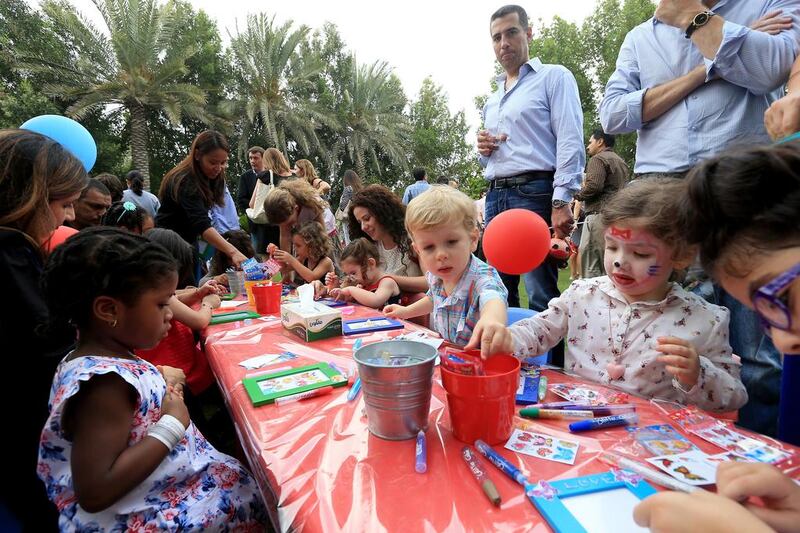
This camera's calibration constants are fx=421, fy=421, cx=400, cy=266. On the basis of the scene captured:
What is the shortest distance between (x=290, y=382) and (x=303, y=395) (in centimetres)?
12

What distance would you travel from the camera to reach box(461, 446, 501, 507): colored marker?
27.7 inches

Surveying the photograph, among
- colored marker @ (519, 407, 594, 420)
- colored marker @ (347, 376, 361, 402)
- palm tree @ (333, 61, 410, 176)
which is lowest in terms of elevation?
colored marker @ (347, 376, 361, 402)

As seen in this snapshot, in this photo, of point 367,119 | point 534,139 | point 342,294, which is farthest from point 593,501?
point 367,119

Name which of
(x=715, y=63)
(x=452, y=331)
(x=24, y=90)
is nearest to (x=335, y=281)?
(x=452, y=331)

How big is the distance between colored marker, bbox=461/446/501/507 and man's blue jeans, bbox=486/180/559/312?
2.34 metres

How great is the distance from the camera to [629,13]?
19234mm

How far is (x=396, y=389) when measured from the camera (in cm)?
87

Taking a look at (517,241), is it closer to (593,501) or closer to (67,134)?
(593,501)

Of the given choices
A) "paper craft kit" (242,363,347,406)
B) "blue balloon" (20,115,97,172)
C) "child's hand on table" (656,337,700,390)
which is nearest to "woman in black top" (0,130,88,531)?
"paper craft kit" (242,363,347,406)

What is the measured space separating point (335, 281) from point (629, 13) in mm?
22847

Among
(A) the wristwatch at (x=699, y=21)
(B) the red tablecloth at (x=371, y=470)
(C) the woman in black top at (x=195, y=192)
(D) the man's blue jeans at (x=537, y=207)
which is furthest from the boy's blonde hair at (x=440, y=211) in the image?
(C) the woman in black top at (x=195, y=192)

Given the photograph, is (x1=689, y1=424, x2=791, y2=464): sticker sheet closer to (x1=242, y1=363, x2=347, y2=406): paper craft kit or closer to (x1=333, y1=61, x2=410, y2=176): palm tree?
(x1=242, y1=363, x2=347, y2=406): paper craft kit

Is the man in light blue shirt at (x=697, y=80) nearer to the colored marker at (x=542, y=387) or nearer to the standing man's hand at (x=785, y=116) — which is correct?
the standing man's hand at (x=785, y=116)

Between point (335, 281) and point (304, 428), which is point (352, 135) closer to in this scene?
point (335, 281)
